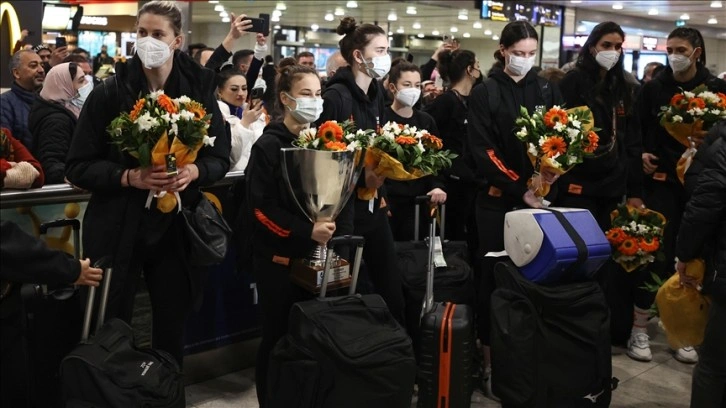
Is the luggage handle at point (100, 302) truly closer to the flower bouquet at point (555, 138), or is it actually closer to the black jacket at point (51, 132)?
the black jacket at point (51, 132)

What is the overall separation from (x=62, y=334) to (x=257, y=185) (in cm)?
93

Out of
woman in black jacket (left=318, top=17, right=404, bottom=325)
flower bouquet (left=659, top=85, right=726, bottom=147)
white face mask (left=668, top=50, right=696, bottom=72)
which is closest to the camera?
woman in black jacket (left=318, top=17, right=404, bottom=325)

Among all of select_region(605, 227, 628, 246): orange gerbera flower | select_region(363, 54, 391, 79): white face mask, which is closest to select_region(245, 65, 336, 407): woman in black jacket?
select_region(363, 54, 391, 79): white face mask

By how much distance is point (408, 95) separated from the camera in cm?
481

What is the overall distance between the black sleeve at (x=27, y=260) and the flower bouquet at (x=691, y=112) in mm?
3712

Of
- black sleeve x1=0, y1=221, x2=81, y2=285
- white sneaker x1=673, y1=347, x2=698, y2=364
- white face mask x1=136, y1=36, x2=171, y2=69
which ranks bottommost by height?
white sneaker x1=673, y1=347, x2=698, y2=364

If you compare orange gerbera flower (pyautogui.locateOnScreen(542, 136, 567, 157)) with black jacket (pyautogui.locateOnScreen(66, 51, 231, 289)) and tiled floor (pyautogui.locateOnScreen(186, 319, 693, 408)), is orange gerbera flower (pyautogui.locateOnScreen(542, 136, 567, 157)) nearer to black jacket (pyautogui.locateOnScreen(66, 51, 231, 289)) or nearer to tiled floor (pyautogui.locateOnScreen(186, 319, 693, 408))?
tiled floor (pyautogui.locateOnScreen(186, 319, 693, 408))

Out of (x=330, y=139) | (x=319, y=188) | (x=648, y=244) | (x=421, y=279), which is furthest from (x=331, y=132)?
(x=648, y=244)

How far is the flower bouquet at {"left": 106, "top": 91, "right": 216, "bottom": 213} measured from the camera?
296cm

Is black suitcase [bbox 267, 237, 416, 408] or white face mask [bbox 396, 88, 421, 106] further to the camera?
white face mask [bbox 396, 88, 421, 106]

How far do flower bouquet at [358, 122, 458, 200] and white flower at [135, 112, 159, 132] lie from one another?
978 millimetres

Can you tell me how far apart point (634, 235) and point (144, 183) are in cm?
296

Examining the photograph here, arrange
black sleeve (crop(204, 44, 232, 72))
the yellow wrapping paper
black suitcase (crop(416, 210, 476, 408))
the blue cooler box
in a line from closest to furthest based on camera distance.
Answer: black suitcase (crop(416, 210, 476, 408)) → the blue cooler box → the yellow wrapping paper → black sleeve (crop(204, 44, 232, 72))

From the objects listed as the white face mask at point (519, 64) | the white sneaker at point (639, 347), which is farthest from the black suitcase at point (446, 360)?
the white sneaker at point (639, 347)
